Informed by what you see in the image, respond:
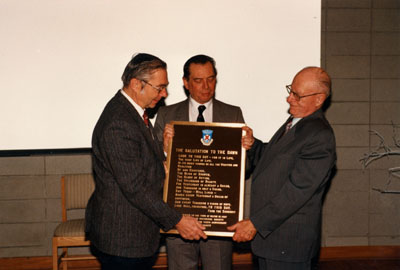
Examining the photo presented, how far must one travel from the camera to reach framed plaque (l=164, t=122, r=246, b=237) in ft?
8.19

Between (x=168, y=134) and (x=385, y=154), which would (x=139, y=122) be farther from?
(x=385, y=154)

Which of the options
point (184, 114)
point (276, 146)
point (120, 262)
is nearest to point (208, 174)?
point (276, 146)

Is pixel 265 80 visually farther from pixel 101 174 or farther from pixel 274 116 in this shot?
pixel 101 174

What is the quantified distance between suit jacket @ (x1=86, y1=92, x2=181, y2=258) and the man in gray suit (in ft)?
2.29

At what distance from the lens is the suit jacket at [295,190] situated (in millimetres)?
2207

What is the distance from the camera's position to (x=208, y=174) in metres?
2.57

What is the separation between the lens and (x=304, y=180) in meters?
2.21


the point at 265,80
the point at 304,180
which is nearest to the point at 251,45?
the point at 265,80

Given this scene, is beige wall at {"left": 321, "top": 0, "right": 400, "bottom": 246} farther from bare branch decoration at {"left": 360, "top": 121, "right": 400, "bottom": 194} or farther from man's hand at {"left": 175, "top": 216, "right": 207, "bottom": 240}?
man's hand at {"left": 175, "top": 216, "right": 207, "bottom": 240}

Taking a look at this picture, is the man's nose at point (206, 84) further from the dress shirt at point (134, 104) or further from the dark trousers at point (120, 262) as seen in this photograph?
the dark trousers at point (120, 262)

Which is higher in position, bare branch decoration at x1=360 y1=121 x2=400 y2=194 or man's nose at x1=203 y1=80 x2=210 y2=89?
man's nose at x1=203 y1=80 x2=210 y2=89

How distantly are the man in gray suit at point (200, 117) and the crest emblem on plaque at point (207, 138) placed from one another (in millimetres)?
329

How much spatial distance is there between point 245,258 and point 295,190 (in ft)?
7.89

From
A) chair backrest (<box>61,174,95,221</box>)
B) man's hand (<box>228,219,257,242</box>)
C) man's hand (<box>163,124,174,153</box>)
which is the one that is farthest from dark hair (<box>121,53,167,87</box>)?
chair backrest (<box>61,174,95,221</box>)
